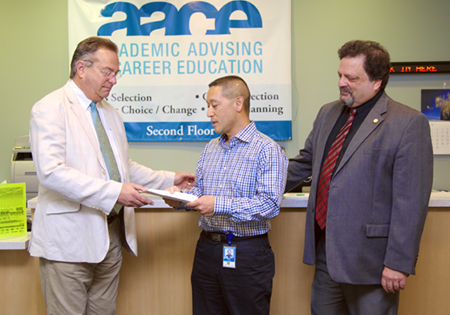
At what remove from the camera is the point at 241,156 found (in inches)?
66.4

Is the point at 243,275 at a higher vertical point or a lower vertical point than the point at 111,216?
lower

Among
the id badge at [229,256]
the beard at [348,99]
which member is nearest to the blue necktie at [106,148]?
the id badge at [229,256]

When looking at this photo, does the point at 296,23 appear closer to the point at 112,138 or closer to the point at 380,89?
the point at 380,89

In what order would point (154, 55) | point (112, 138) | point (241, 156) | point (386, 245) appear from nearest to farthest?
1. point (386, 245)
2. point (241, 156)
3. point (112, 138)
4. point (154, 55)

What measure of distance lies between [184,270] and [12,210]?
3.29 ft

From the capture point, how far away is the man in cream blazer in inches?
60.8

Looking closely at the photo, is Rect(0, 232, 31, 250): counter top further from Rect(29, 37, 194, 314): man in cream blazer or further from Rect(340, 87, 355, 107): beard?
Rect(340, 87, 355, 107): beard

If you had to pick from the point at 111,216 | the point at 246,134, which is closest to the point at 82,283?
the point at 111,216

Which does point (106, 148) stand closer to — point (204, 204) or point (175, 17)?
point (204, 204)

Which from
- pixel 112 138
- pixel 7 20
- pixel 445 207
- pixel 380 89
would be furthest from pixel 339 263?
pixel 7 20

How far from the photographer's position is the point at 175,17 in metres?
3.37

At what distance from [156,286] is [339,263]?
1.17 m

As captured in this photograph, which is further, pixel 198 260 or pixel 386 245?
pixel 198 260

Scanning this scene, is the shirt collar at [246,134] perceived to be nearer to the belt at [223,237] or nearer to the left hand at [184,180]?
the belt at [223,237]
